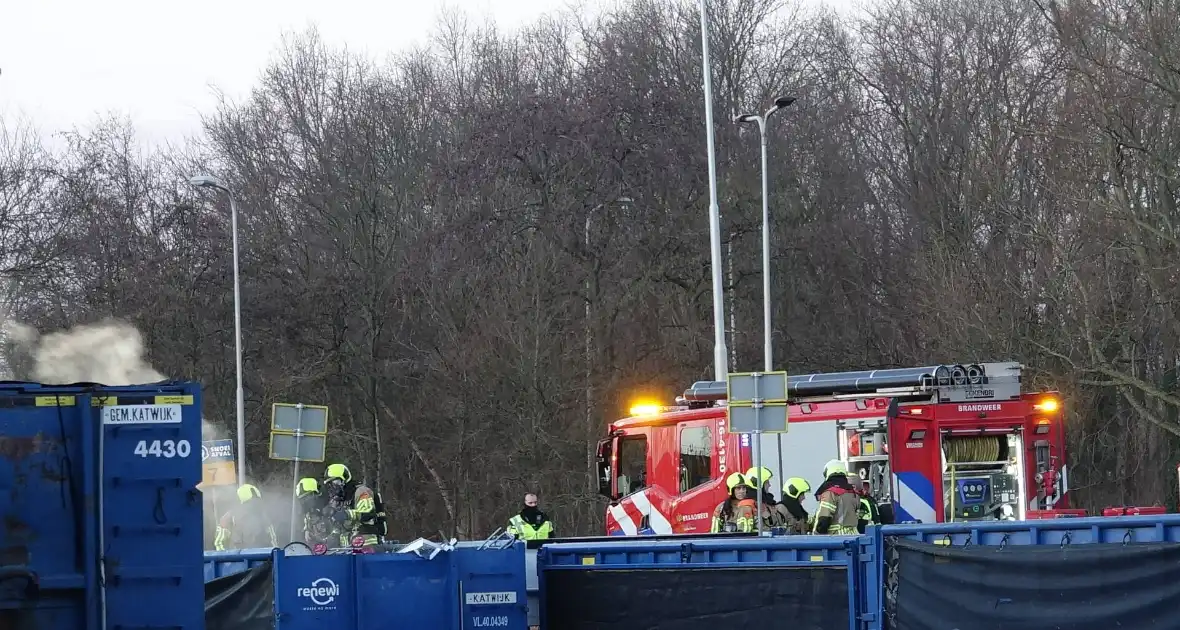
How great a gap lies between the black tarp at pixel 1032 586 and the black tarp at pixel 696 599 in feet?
2.06

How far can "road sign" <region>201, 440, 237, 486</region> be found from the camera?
24.7m

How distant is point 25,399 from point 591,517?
82.8 ft

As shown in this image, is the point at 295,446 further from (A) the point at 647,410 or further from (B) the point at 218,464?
(B) the point at 218,464

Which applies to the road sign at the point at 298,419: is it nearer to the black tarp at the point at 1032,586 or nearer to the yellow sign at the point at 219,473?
the yellow sign at the point at 219,473

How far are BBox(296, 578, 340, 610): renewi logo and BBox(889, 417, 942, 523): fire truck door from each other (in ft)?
25.5

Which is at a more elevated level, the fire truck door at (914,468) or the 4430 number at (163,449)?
the 4430 number at (163,449)

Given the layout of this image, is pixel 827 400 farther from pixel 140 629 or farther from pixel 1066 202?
pixel 140 629

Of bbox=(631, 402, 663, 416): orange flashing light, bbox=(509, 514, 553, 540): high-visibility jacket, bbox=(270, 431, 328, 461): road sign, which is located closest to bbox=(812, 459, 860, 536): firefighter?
bbox=(509, 514, 553, 540): high-visibility jacket

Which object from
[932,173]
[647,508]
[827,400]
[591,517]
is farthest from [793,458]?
[932,173]

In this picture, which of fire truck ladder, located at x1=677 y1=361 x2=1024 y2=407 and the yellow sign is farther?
the yellow sign

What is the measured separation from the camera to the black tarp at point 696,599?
1272 cm

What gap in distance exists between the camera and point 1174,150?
2620cm

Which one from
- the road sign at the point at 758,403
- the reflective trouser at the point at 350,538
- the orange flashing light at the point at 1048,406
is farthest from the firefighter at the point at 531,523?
the orange flashing light at the point at 1048,406

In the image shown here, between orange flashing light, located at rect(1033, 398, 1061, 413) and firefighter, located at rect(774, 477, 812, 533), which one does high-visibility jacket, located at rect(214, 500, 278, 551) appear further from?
orange flashing light, located at rect(1033, 398, 1061, 413)
